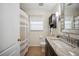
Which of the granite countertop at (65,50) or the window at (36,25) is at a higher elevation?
the window at (36,25)

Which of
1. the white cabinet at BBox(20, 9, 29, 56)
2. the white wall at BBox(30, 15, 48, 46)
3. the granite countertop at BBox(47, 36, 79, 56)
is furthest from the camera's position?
the white wall at BBox(30, 15, 48, 46)

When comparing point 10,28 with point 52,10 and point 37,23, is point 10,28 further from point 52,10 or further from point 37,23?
point 37,23

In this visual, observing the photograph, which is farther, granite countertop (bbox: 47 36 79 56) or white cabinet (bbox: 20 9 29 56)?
white cabinet (bbox: 20 9 29 56)

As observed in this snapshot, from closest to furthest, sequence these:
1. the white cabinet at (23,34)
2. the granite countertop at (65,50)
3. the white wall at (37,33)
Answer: the granite countertop at (65,50), the white cabinet at (23,34), the white wall at (37,33)

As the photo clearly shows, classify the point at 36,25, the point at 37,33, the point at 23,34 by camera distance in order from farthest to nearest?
the point at 37,33 < the point at 36,25 < the point at 23,34

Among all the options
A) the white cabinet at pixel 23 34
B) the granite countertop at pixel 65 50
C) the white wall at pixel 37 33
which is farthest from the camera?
the white wall at pixel 37 33

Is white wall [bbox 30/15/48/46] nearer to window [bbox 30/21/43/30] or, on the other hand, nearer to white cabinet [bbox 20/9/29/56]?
window [bbox 30/21/43/30]

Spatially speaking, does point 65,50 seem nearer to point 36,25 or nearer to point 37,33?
point 36,25

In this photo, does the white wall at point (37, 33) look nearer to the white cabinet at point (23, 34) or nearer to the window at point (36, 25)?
the window at point (36, 25)

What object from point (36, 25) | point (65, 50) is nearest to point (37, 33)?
point (36, 25)

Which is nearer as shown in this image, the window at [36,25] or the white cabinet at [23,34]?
the white cabinet at [23,34]

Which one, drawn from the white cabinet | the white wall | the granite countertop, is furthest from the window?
the granite countertop

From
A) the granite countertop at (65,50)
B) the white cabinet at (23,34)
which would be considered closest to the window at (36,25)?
the white cabinet at (23,34)

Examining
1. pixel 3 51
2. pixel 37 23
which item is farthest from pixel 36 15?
pixel 3 51
